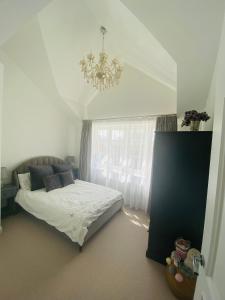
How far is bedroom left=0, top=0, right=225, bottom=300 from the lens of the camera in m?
1.27

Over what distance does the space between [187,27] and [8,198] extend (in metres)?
3.56

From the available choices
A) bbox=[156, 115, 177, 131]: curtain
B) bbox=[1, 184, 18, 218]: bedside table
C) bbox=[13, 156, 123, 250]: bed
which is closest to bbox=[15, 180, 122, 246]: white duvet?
bbox=[13, 156, 123, 250]: bed

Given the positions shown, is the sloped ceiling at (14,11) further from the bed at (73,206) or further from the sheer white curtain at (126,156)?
the sheer white curtain at (126,156)

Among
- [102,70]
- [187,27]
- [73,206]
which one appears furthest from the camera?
[73,206]

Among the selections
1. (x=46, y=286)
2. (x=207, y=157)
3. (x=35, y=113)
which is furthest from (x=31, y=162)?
(x=207, y=157)

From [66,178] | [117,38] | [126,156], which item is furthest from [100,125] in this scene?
[117,38]

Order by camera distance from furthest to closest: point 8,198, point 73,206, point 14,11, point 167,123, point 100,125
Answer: point 100,125
point 167,123
point 8,198
point 73,206
point 14,11

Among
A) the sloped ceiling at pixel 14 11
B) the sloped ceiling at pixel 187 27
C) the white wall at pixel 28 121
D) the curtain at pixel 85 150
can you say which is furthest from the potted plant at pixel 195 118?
the white wall at pixel 28 121

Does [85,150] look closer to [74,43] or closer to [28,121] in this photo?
[28,121]

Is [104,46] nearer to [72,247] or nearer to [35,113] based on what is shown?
[35,113]

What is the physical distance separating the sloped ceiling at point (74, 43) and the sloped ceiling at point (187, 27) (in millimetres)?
262

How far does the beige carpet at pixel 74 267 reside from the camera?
1.47 metres

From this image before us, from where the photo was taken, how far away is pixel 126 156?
11.4 ft

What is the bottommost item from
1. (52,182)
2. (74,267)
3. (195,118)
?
(74,267)
